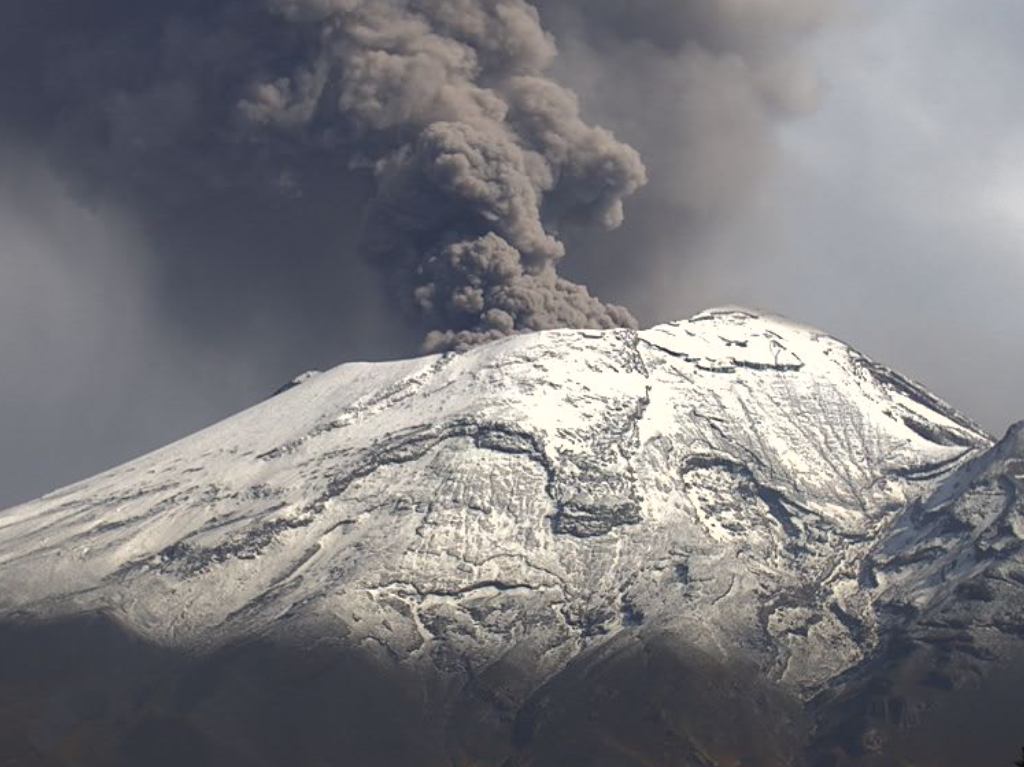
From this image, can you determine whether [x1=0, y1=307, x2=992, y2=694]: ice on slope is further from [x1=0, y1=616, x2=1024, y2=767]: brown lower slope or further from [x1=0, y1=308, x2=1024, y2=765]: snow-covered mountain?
[x1=0, y1=616, x2=1024, y2=767]: brown lower slope

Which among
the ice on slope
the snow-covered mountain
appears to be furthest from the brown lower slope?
the ice on slope

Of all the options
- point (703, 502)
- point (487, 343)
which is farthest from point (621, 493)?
point (487, 343)

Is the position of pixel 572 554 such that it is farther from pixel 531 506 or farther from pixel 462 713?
pixel 462 713

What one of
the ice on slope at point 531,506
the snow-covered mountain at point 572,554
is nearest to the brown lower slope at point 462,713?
the snow-covered mountain at point 572,554

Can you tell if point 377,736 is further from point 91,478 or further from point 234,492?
point 91,478

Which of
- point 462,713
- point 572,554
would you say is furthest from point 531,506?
point 462,713

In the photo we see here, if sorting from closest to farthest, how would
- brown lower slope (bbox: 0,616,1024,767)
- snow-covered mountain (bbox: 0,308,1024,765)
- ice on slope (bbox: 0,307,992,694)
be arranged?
brown lower slope (bbox: 0,616,1024,767), snow-covered mountain (bbox: 0,308,1024,765), ice on slope (bbox: 0,307,992,694)
